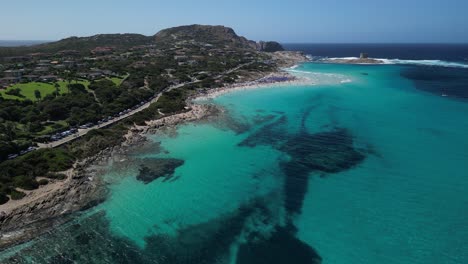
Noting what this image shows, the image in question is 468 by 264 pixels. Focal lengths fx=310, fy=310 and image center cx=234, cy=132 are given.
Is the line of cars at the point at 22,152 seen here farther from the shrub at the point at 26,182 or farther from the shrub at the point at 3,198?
the shrub at the point at 3,198

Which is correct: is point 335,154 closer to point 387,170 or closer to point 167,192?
point 387,170

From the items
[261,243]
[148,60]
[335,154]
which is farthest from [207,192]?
[148,60]

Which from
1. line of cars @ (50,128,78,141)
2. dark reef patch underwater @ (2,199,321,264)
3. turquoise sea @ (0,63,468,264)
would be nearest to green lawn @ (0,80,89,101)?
line of cars @ (50,128,78,141)

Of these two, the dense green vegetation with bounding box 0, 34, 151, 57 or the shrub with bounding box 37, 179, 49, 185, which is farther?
the dense green vegetation with bounding box 0, 34, 151, 57

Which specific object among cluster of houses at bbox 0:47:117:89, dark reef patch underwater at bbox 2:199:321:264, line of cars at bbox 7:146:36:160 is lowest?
dark reef patch underwater at bbox 2:199:321:264

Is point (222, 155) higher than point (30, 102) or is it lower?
lower

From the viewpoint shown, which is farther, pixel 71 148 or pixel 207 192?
pixel 71 148

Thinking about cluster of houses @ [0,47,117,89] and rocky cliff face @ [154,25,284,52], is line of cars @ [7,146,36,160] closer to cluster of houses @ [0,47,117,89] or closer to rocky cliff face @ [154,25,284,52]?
cluster of houses @ [0,47,117,89]

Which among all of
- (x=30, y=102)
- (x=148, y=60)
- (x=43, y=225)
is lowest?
(x=43, y=225)
